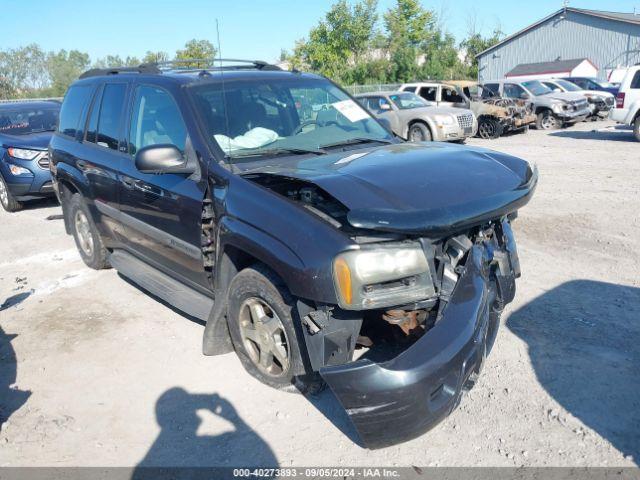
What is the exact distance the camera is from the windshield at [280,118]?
12.8ft

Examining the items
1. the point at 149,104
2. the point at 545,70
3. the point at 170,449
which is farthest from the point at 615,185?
the point at 545,70

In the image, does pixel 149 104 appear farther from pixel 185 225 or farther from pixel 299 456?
pixel 299 456

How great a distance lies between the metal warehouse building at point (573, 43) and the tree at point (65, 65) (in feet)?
131

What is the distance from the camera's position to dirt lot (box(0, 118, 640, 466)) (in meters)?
3.03

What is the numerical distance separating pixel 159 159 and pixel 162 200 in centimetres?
57

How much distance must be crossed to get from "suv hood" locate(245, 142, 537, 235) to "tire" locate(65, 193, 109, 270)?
9.53 ft

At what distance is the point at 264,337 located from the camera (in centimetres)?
350

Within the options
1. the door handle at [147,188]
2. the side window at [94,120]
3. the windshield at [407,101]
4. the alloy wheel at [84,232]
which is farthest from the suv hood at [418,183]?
the windshield at [407,101]

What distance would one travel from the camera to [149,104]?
443cm

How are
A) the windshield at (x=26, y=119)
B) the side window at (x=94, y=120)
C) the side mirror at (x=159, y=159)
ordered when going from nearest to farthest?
the side mirror at (x=159, y=159), the side window at (x=94, y=120), the windshield at (x=26, y=119)

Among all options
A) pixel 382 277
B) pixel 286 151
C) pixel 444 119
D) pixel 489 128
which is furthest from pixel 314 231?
pixel 489 128

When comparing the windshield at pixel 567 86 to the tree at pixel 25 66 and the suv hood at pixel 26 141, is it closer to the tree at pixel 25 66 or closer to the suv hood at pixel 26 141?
the suv hood at pixel 26 141

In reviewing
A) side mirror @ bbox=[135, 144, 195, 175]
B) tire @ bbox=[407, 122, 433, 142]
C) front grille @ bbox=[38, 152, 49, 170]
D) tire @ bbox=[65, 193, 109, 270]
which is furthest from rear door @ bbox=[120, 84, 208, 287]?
tire @ bbox=[407, 122, 433, 142]

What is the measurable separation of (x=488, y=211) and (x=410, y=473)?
1409 millimetres
